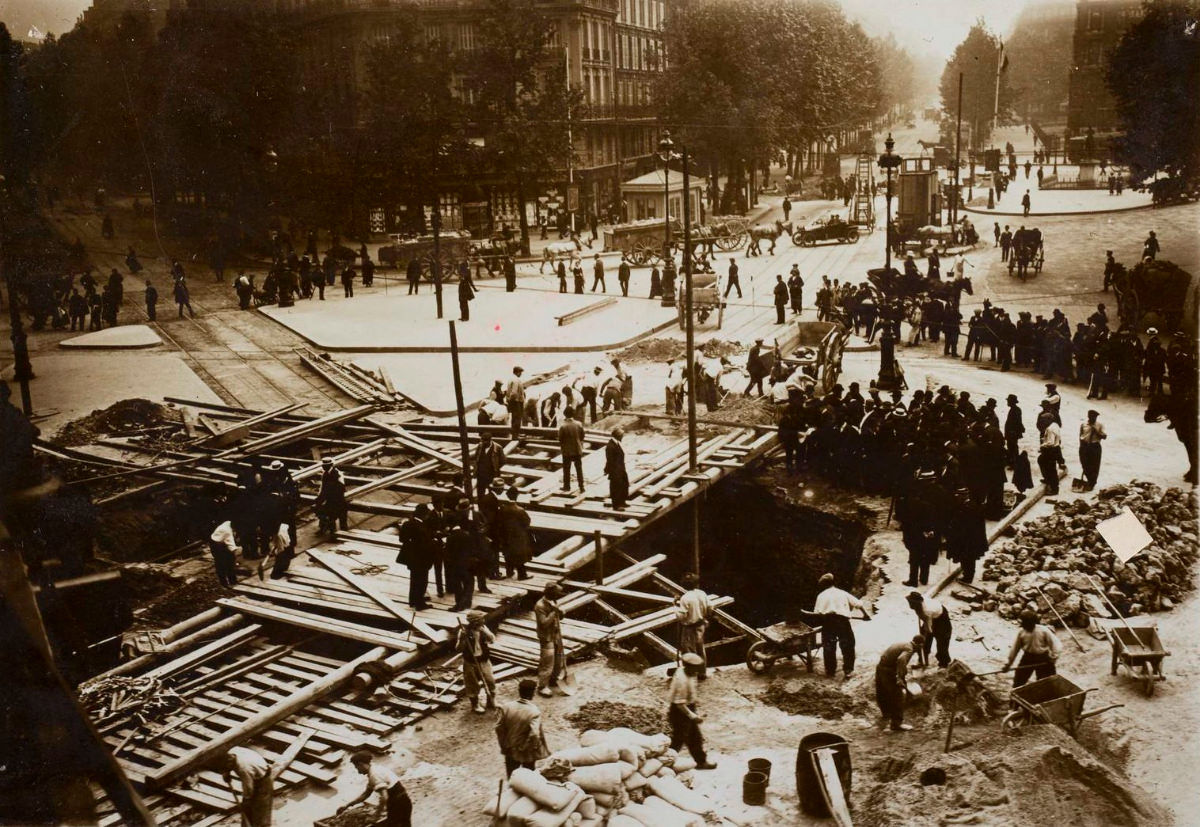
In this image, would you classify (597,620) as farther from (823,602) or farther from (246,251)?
(246,251)

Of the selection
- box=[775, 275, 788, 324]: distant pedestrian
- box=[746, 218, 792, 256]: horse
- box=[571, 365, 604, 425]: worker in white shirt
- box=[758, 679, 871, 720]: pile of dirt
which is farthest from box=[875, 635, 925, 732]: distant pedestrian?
box=[746, 218, 792, 256]: horse

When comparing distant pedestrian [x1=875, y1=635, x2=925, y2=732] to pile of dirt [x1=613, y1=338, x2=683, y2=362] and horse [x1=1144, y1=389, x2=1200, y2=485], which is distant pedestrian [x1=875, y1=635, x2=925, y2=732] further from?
pile of dirt [x1=613, y1=338, x2=683, y2=362]

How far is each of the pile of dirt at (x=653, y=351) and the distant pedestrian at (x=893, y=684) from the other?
18.6m

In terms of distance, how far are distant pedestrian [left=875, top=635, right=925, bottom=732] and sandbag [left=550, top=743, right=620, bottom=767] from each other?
124 inches

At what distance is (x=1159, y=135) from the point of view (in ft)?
104

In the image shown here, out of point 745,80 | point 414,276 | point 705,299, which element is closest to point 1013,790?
point 705,299

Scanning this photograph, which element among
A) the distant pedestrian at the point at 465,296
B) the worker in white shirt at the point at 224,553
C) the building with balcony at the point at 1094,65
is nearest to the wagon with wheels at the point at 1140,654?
the worker in white shirt at the point at 224,553

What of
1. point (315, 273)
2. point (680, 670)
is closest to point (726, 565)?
point (680, 670)

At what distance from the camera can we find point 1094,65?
196ft

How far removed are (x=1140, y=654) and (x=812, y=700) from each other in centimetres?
375

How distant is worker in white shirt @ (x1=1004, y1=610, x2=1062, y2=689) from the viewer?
36.6 feet

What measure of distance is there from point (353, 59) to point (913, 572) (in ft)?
153

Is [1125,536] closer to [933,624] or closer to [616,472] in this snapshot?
[933,624]

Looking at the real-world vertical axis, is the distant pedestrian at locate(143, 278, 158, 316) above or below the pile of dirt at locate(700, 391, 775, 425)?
above
